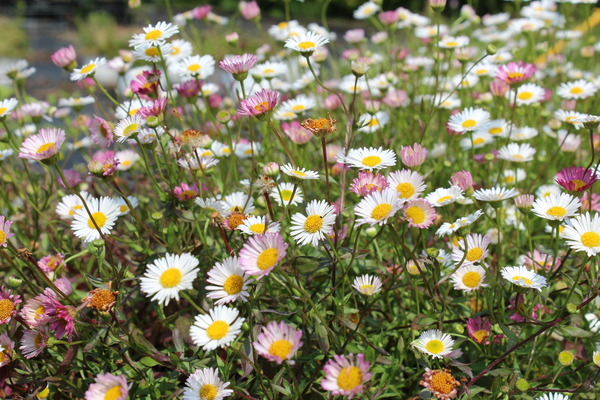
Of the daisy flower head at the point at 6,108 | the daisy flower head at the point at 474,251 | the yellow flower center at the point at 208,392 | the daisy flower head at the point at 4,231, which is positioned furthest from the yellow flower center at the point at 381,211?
the daisy flower head at the point at 6,108

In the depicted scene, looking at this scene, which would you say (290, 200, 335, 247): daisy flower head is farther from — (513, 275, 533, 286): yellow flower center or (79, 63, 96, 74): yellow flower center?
(79, 63, 96, 74): yellow flower center

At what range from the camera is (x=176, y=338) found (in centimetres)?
113

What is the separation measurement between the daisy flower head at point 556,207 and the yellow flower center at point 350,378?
0.53m

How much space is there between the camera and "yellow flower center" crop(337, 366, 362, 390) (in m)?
0.89

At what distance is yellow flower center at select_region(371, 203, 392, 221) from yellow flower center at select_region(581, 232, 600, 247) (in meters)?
0.43

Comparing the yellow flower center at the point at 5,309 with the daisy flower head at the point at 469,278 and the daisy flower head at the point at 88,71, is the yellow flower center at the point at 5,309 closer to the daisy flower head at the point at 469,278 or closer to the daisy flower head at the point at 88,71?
the daisy flower head at the point at 88,71

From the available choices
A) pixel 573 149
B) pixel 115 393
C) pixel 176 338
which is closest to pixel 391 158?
pixel 176 338

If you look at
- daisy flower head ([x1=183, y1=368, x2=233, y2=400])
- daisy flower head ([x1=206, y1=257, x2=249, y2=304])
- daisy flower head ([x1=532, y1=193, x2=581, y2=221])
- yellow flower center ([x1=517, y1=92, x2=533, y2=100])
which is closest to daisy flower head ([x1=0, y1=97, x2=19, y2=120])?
daisy flower head ([x1=206, y1=257, x2=249, y2=304])

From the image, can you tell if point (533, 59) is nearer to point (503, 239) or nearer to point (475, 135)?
point (475, 135)

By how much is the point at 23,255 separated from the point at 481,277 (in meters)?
1.00

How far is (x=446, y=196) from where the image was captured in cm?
123

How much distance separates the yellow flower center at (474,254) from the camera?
3.90 ft

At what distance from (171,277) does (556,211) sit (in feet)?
2.70

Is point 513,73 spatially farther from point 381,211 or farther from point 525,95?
point 381,211
